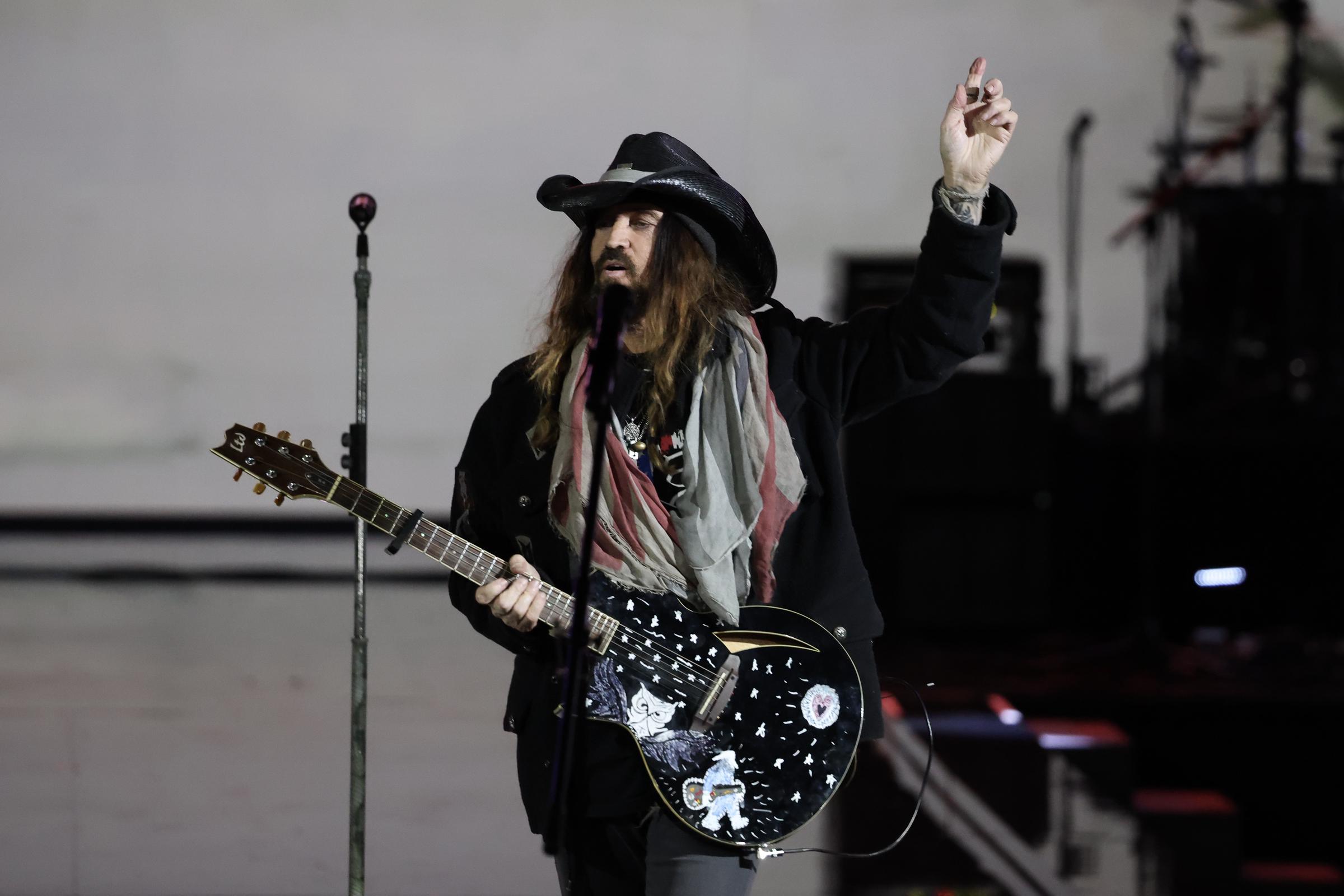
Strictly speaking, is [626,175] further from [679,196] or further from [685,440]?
[685,440]

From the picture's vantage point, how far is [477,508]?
184 centimetres

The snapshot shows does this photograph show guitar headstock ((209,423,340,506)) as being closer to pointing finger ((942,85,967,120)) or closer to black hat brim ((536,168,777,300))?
black hat brim ((536,168,777,300))

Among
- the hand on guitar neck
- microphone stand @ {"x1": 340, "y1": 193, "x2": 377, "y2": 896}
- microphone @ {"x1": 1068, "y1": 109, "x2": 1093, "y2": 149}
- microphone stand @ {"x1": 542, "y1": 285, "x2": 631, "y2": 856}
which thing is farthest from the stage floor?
microphone @ {"x1": 1068, "y1": 109, "x2": 1093, "y2": 149}

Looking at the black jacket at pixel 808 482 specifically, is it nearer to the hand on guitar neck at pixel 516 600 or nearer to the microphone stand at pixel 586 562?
the hand on guitar neck at pixel 516 600

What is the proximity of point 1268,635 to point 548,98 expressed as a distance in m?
3.85

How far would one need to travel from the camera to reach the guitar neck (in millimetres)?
1706

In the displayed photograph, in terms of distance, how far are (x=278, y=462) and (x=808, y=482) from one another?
76cm

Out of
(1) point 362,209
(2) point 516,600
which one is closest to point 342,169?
(1) point 362,209

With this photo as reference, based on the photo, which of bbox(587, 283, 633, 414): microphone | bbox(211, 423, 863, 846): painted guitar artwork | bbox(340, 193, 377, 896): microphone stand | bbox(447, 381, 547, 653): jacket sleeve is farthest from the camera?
bbox(340, 193, 377, 896): microphone stand

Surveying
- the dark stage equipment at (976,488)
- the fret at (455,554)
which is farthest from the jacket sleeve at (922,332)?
the dark stage equipment at (976,488)

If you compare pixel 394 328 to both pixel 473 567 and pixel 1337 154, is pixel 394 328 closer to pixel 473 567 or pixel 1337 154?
pixel 473 567

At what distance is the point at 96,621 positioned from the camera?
711cm

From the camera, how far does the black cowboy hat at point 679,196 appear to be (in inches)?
69.3

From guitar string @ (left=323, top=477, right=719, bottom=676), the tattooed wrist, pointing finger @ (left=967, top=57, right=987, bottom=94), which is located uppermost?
pointing finger @ (left=967, top=57, right=987, bottom=94)
